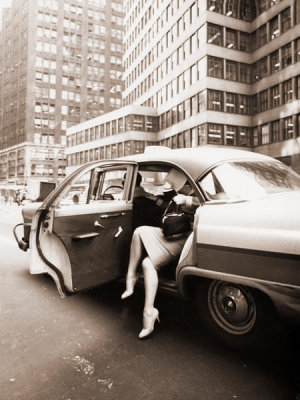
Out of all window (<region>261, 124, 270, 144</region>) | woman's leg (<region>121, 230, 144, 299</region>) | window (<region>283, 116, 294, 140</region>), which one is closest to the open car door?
woman's leg (<region>121, 230, 144, 299</region>)

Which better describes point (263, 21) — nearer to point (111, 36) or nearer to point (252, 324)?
point (252, 324)

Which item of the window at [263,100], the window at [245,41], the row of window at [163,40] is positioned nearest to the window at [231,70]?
the window at [245,41]

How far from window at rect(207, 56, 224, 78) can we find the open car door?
35.4 metres

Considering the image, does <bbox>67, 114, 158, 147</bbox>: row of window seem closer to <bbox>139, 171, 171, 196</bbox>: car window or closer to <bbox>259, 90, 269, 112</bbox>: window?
<bbox>259, 90, 269, 112</bbox>: window

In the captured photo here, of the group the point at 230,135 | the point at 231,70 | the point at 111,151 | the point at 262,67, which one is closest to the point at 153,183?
the point at 230,135

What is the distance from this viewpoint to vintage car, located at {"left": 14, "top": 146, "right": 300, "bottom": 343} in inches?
96.7

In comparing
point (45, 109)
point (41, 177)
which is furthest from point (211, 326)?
point (45, 109)

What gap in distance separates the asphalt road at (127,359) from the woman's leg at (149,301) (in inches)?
4.8

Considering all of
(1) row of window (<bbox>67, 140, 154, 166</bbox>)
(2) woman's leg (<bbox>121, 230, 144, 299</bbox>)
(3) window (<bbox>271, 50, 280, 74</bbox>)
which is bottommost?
(2) woman's leg (<bbox>121, 230, 144, 299</bbox>)

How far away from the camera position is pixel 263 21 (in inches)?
1377

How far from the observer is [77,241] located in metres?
3.39

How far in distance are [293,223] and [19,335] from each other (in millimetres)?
2852

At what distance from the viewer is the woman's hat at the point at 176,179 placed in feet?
12.5

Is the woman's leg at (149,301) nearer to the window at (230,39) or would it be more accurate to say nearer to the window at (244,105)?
the window at (244,105)
